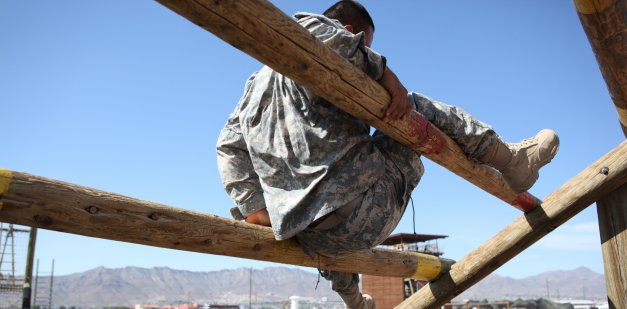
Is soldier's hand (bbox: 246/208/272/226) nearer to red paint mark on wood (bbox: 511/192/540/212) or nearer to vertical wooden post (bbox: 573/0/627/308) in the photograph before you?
vertical wooden post (bbox: 573/0/627/308)

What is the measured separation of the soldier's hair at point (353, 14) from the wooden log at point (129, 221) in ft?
3.98

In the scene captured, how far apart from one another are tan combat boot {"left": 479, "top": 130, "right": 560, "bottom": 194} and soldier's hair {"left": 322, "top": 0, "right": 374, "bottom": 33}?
1072 mm

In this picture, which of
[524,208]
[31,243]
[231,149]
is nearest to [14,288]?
[31,243]

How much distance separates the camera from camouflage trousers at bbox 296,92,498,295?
2045 mm

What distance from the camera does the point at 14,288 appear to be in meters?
12.8

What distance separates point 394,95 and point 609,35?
1.05 meters

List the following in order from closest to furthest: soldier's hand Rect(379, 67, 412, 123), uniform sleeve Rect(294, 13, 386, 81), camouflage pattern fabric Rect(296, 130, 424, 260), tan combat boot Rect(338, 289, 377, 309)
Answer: uniform sleeve Rect(294, 13, 386, 81) < soldier's hand Rect(379, 67, 412, 123) < camouflage pattern fabric Rect(296, 130, 424, 260) < tan combat boot Rect(338, 289, 377, 309)

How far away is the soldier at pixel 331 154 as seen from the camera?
189 centimetres

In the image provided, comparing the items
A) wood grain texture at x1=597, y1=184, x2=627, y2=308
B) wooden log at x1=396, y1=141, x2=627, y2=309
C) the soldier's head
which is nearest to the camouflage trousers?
the soldier's head

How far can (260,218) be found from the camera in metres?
2.34

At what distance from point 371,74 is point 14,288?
15.2 m

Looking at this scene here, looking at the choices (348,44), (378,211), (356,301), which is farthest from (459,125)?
(356,301)

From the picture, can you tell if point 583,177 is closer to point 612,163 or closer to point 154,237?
point 612,163

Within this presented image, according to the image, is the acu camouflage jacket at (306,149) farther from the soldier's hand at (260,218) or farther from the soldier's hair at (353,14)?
the soldier's hair at (353,14)
